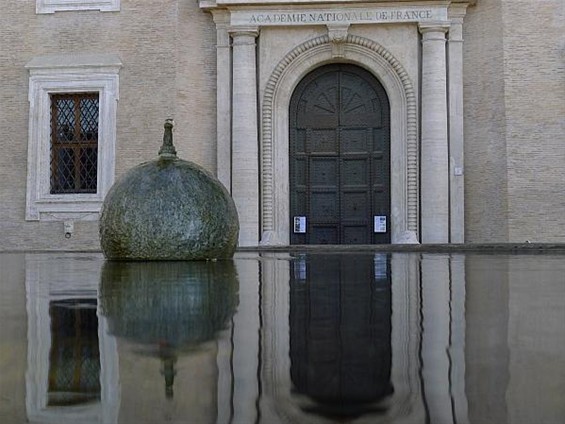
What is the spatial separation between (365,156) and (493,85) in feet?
8.45

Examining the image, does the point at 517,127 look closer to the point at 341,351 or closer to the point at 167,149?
the point at 167,149

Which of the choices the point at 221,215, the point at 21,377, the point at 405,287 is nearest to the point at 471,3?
the point at 221,215

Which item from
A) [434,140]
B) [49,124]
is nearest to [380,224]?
[434,140]

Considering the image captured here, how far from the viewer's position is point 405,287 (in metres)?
3.27

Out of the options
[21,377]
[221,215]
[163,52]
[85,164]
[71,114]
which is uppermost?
[163,52]

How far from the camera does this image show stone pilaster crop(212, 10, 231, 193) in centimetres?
1432

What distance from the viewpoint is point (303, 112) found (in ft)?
48.7

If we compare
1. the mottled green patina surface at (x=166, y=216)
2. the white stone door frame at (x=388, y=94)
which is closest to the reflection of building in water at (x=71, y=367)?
the mottled green patina surface at (x=166, y=216)

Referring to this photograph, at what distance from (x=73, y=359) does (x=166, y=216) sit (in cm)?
388

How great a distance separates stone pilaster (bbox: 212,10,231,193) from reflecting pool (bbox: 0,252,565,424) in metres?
11.6

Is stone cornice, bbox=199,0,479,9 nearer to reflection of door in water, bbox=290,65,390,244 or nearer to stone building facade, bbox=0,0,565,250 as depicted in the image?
stone building facade, bbox=0,0,565,250

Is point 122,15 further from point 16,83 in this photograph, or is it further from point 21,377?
point 21,377

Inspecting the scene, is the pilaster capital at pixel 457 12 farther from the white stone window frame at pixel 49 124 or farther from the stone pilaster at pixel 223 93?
the white stone window frame at pixel 49 124

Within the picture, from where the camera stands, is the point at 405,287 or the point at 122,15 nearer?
the point at 405,287
